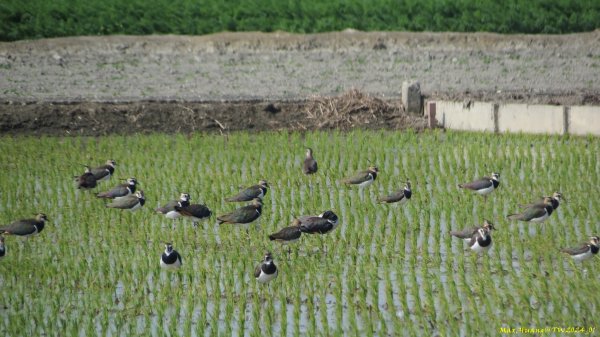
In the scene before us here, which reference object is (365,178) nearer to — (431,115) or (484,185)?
(484,185)

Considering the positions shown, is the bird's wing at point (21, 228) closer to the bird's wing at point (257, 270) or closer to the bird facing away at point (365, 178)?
the bird's wing at point (257, 270)

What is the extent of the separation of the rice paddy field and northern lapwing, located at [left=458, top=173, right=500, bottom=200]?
0.17m

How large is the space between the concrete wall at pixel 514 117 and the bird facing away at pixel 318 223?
690 cm

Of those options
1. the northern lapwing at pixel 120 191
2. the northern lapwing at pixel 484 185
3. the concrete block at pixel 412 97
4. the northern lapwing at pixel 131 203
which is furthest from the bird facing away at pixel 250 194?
the concrete block at pixel 412 97

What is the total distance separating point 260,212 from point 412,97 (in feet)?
29.9

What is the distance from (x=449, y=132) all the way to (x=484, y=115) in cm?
76

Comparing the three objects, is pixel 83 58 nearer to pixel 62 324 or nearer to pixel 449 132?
pixel 449 132

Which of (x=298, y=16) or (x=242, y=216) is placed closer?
(x=242, y=216)

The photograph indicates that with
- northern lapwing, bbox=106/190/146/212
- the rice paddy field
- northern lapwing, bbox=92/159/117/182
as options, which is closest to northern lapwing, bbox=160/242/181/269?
the rice paddy field

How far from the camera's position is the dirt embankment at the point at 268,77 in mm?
22000

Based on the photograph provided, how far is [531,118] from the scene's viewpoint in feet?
64.9

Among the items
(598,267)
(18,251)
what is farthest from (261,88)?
(598,267)

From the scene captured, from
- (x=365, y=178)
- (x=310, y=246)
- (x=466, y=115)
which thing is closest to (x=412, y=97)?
(x=466, y=115)

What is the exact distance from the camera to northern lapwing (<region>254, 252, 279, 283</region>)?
36.5 ft
